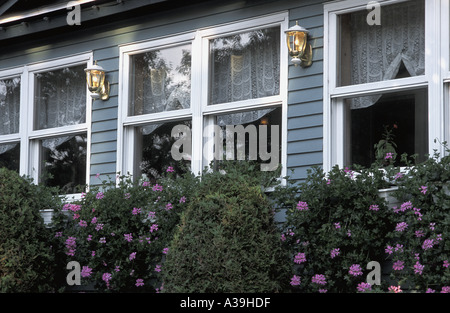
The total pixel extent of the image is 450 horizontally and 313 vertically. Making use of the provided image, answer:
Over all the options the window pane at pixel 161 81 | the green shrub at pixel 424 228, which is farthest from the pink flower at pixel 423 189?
the window pane at pixel 161 81

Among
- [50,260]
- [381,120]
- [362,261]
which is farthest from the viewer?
[50,260]

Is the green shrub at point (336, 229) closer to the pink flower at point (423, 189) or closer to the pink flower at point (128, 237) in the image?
the pink flower at point (423, 189)

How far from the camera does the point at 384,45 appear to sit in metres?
6.02

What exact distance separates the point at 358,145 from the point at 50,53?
3979 millimetres

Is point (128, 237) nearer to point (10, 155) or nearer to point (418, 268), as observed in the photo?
point (10, 155)

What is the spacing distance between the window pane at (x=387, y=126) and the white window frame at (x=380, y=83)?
7 centimetres

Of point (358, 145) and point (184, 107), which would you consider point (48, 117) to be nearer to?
point (184, 107)

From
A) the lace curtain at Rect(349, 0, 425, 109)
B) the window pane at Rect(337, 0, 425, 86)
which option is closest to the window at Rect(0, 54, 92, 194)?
the window pane at Rect(337, 0, 425, 86)

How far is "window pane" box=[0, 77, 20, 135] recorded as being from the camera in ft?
28.1

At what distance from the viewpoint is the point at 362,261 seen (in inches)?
219

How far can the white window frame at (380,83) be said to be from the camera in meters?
5.63

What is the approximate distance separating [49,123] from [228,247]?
3609 mm

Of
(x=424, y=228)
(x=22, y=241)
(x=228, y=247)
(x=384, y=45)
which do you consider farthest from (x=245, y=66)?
(x=22, y=241)
